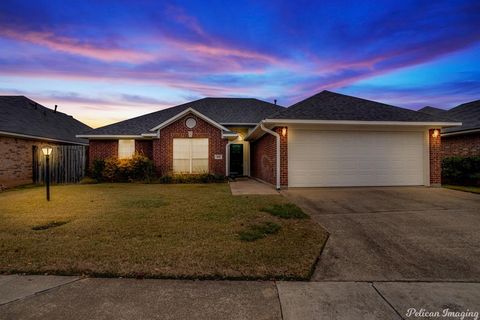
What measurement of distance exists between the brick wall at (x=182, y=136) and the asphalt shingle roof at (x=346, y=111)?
5166 mm

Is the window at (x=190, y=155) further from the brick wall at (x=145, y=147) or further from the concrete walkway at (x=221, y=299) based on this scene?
the concrete walkway at (x=221, y=299)

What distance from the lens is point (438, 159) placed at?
11.7 m

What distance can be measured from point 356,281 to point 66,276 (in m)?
3.74

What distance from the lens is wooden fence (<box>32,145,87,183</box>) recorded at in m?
15.5

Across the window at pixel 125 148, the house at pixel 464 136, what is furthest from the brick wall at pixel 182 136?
the house at pixel 464 136

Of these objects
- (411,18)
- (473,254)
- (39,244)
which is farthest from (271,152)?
(39,244)

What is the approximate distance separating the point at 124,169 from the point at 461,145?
18173 millimetres

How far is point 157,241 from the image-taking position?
188 inches

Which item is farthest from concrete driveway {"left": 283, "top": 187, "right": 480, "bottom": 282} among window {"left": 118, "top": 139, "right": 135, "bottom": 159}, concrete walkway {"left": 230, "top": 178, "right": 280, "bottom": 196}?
window {"left": 118, "top": 139, "right": 135, "bottom": 159}

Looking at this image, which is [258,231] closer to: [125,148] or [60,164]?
[125,148]

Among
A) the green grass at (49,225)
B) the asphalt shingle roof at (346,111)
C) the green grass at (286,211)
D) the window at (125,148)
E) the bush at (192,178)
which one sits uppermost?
the asphalt shingle roof at (346,111)

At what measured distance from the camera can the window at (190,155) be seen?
1553 centimetres

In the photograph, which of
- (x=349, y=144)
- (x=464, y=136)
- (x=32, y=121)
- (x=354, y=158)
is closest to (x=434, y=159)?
(x=354, y=158)

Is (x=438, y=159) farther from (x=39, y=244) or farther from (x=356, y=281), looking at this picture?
(x=39, y=244)
